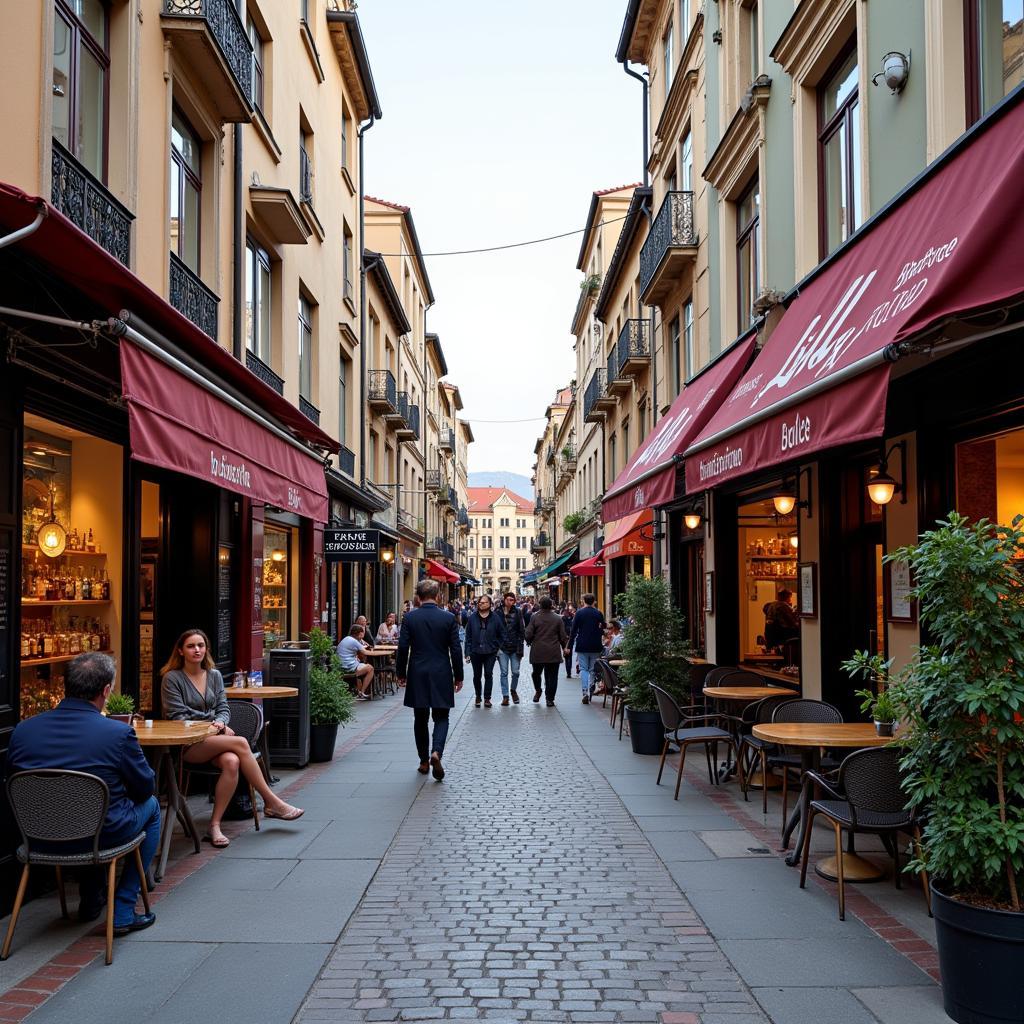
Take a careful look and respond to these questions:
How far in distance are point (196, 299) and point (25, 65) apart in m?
4.35

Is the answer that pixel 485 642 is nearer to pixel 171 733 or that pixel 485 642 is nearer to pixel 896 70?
pixel 171 733

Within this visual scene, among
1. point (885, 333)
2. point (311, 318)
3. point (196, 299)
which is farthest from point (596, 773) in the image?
point (311, 318)

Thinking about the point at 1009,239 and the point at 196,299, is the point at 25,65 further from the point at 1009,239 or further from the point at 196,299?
the point at 1009,239

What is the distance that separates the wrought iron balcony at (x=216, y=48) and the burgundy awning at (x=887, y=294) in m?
6.57

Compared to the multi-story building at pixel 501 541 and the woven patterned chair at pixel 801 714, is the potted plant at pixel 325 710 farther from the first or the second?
the multi-story building at pixel 501 541

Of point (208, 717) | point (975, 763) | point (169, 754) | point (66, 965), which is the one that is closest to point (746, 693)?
point (208, 717)

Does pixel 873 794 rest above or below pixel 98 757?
below

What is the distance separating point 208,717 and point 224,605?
397 centimetres

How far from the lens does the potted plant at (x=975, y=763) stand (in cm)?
402

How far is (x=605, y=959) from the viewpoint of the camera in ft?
16.0

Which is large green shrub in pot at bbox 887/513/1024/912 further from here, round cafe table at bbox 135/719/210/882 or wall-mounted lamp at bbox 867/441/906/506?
round cafe table at bbox 135/719/210/882

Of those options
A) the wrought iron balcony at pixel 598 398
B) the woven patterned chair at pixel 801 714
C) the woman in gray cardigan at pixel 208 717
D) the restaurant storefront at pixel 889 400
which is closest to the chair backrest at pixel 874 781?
the restaurant storefront at pixel 889 400

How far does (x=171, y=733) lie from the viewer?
21.6ft

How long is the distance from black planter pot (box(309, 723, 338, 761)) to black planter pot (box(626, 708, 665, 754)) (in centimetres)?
345
